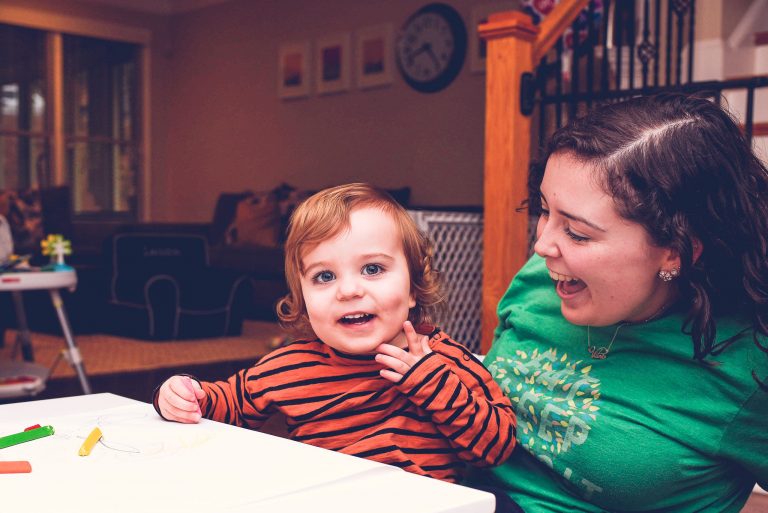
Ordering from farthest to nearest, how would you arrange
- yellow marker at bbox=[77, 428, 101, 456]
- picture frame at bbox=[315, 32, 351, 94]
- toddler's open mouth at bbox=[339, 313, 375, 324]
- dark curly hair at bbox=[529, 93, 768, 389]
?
picture frame at bbox=[315, 32, 351, 94] < toddler's open mouth at bbox=[339, 313, 375, 324] < dark curly hair at bbox=[529, 93, 768, 389] < yellow marker at bbox=[77, 428, 101, 456]

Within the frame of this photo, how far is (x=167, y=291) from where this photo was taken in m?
5.53

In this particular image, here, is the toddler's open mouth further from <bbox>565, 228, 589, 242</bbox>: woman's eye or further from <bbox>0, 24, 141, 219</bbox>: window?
<bbox>0, 24, 141, 219</bbox>: window

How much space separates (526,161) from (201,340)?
3586 mm

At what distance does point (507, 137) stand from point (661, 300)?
61.1 inches

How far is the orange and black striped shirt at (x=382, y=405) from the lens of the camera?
3.13 feet

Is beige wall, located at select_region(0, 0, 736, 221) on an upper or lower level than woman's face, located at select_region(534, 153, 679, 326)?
upper

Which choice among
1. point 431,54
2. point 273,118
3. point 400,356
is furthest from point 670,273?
point 273,118

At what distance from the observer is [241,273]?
5.97 metres

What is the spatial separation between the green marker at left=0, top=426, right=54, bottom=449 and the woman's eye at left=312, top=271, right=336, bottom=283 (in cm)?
34

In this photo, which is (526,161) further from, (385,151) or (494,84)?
(385,151)

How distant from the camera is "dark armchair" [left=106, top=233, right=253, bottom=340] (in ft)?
18.1

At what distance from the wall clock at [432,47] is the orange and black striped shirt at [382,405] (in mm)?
5723

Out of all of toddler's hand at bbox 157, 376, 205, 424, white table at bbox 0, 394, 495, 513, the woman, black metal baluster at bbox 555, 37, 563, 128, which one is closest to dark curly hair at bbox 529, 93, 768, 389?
the woman

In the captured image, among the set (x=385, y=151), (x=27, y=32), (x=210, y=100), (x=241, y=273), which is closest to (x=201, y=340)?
(x=241, y=273)
